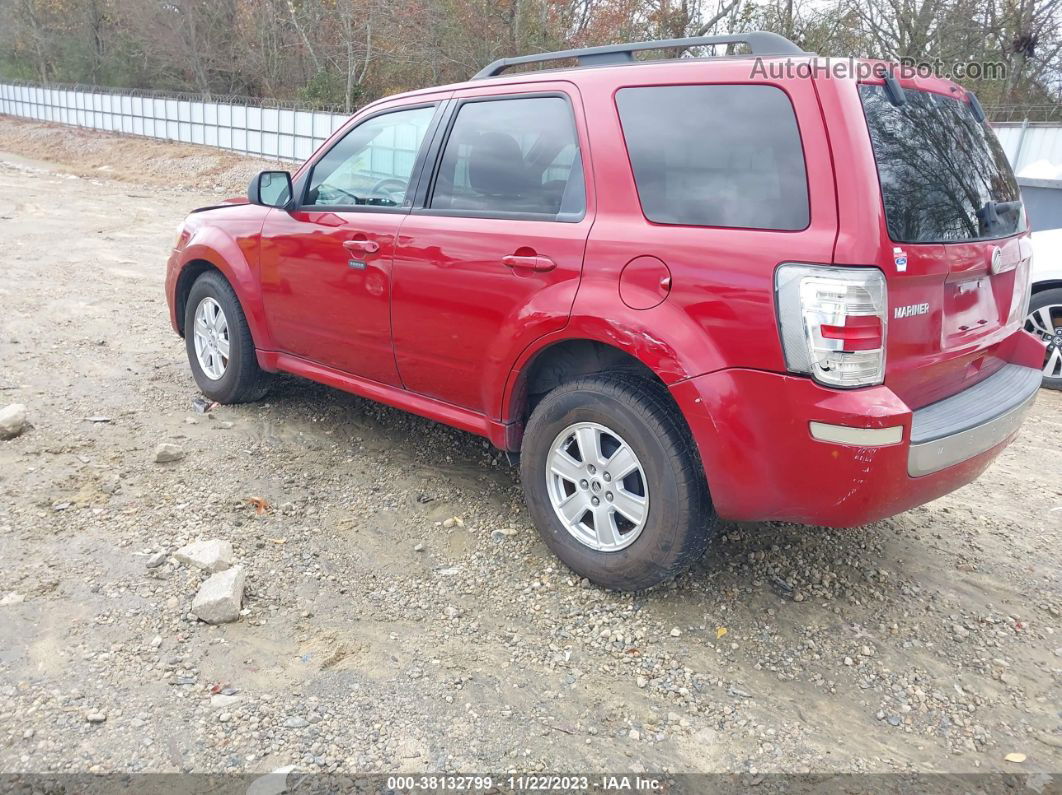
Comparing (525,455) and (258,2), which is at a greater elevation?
(258,2)

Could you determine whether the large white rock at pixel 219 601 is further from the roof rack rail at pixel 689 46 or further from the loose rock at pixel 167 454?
the roof rack rail at pixel 689 46

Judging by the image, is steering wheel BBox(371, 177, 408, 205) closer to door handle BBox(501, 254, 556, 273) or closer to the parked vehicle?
door handle BBox(501, 254, 556, 273)

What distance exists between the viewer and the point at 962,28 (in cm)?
1878

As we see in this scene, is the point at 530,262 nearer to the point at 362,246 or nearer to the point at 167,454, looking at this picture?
the point at 362,246

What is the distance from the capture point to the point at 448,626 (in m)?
3.12

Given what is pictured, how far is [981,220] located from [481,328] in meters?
1.92

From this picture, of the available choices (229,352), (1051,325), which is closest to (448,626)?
(229,352)

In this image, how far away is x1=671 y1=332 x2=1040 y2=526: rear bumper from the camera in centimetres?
259

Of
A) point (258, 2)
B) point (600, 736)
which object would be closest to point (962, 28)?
point (600, 736)

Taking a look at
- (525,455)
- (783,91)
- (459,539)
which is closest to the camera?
(783,91)

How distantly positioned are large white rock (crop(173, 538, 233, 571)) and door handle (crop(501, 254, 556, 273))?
163cm

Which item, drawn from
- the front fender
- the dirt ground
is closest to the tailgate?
the dirt ground

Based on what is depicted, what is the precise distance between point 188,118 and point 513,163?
2868 cm

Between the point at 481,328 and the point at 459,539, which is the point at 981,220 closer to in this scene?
the point at 481,328
